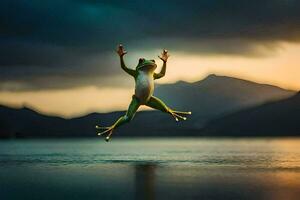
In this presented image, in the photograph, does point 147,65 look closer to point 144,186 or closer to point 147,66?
point 147,66

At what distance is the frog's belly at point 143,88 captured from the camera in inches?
1121

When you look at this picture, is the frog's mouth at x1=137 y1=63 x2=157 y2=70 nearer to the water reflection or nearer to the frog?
the frog

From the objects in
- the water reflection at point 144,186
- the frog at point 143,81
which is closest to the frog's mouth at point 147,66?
the frog at point 143,81

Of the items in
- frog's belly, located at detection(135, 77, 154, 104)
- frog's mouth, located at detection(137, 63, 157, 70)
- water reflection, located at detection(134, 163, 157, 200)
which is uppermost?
frog's mouth, located at detection(137, 63, 157, 70)

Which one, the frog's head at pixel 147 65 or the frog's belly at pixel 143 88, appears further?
the frog's head at pixel 147 65

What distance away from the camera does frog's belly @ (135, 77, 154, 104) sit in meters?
28.5

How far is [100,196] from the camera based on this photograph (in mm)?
18969

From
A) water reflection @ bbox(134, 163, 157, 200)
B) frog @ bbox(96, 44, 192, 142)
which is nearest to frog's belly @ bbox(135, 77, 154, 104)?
frog @ bbox(96, 44, 192, 142)

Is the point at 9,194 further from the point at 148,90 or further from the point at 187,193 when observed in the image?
the point at 148,90

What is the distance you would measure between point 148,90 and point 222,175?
5130 millimetres

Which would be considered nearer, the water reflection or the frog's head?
the water reflection

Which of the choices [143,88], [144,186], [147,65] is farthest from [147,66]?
[144,186]

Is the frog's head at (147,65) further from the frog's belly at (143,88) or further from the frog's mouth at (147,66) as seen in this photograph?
the frog's belly at (143,88)

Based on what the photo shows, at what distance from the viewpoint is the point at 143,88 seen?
1122 inches
